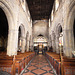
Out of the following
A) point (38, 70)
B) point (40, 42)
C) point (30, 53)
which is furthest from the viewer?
point (40, 42)

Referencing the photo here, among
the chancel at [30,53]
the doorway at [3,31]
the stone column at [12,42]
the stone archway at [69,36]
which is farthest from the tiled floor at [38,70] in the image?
the doorway at [3,31]

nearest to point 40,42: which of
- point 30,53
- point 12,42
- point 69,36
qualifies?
point 30,53

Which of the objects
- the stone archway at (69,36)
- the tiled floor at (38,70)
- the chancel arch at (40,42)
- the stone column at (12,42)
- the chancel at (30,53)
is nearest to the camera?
the chancel at (30,53)

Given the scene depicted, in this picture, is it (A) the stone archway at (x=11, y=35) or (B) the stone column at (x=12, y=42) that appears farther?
(B) the stone column at (x=12, y=42)

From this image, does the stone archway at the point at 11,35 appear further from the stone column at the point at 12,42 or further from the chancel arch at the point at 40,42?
the chancel arch at the point at 40,42

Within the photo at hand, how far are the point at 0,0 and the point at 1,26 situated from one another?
349 inches

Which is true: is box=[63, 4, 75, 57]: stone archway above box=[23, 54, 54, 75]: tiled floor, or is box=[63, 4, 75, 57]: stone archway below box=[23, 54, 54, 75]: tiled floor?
above

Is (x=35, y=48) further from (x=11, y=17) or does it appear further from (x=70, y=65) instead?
(x=70, y=65)

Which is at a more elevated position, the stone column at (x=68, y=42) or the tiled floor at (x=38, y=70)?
the stone column at (x=68, y=42)

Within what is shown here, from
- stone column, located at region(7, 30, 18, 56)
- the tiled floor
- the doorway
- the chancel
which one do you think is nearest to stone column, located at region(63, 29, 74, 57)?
the chancel

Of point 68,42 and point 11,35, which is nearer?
point 68,42

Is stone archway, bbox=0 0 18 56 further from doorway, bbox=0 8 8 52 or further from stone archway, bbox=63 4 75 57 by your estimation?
stone archway, bbox=63 4 75 57

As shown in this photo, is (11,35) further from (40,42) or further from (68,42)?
(40,42)

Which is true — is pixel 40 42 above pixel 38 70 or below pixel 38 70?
above
